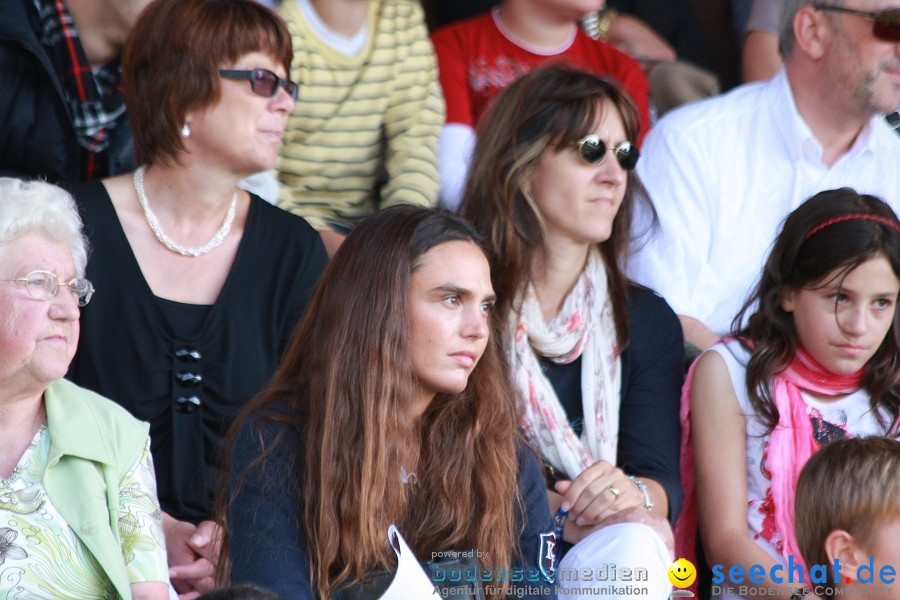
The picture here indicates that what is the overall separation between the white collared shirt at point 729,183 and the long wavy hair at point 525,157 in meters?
0.37

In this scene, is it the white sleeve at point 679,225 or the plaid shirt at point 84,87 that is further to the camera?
the white sleeve at point 679,225

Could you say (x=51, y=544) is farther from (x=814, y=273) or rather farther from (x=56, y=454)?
(x=814, y=273)

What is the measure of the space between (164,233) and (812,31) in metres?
2.22

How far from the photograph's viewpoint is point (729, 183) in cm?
377

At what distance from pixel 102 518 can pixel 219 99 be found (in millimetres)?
1288

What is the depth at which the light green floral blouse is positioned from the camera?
2.12 metres

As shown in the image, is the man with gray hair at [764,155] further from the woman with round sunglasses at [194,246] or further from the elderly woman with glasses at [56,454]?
the elderly woman with glasses at [56,454]

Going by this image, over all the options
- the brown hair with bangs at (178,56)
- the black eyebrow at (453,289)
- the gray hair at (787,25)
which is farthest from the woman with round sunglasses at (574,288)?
the gray hair at (787,25)

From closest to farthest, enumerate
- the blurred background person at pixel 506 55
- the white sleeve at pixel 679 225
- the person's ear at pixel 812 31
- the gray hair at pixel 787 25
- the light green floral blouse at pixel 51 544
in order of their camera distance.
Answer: the light green floral blouse at pixel 51 544, the white sleeve at pixel 679 225, the person's ear at pixel 812 31, the gray hair at pixel 787 25, the blurred background person at pixel 506 55

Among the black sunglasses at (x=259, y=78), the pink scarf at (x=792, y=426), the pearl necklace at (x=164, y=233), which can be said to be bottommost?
the pink scarf at (x=792, y=426)

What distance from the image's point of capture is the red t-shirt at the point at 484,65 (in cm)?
425

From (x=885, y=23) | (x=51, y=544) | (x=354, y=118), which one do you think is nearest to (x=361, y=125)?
(x=354, y=118)

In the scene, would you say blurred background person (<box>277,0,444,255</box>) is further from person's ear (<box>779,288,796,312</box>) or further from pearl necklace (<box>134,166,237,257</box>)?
person's ear (<box>779,288,796,312</box>)

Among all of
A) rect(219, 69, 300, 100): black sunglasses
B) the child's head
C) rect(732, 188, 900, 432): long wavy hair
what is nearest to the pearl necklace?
rect(219, 69, 300, 100): black sunglasses
